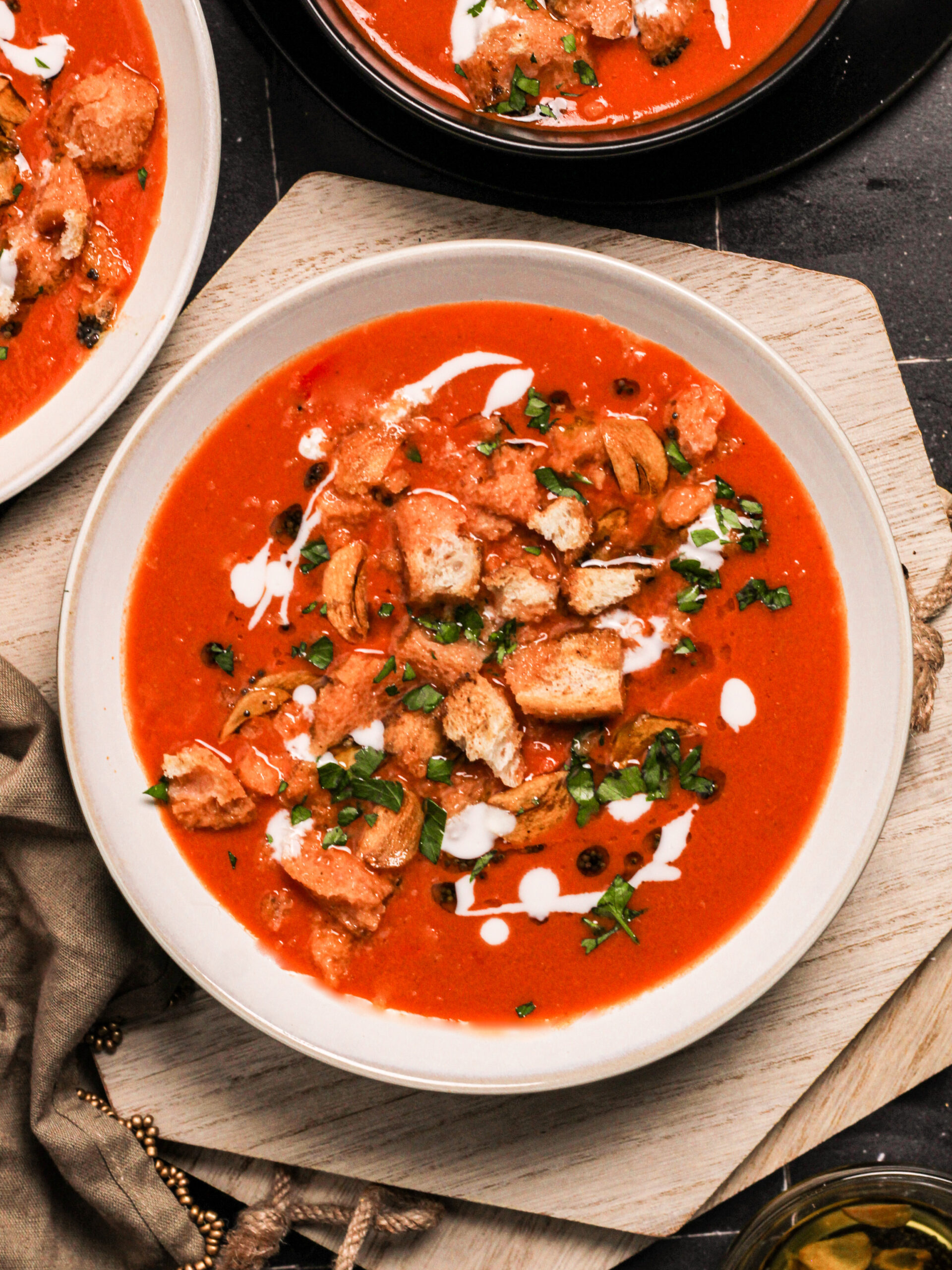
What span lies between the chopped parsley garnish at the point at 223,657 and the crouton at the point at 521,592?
0.60 m

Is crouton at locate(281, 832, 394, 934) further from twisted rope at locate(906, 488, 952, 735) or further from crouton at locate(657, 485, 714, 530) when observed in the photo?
twisted rope at locate(906, 488, 952, 735)

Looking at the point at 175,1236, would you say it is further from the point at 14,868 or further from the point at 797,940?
the point at 797,940

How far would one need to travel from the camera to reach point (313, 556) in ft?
7.59

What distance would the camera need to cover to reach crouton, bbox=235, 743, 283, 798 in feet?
7.68

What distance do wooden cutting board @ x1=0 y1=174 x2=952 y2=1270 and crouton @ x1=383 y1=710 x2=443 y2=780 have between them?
32.4 inches

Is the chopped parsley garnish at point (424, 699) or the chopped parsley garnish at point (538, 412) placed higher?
the chopped parsley garnish at point (538, 412)

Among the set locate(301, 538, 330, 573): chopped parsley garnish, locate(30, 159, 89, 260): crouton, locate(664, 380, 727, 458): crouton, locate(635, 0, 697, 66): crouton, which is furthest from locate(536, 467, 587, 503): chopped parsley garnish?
locate(30, 159, 89, 260): crouton

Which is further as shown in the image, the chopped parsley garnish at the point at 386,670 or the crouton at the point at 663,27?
the crouton at the point at 663,27

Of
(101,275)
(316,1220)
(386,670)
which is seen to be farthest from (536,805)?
(101,275)

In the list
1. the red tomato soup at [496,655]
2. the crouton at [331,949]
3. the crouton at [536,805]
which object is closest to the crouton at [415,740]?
the red tomato soup at [496,655]

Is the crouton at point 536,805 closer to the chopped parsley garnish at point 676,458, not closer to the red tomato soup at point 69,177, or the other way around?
the chopped parsley garnish at point 676,458

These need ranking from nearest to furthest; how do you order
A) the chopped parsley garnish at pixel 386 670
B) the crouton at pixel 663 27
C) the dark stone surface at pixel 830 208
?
the chopped parsley garnish at pixel 386 670, the crouton at pixel 663 27, the dark stone surface at pixel 830 208

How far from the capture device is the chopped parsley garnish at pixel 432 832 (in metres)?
2.35

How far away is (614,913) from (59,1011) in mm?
1352
